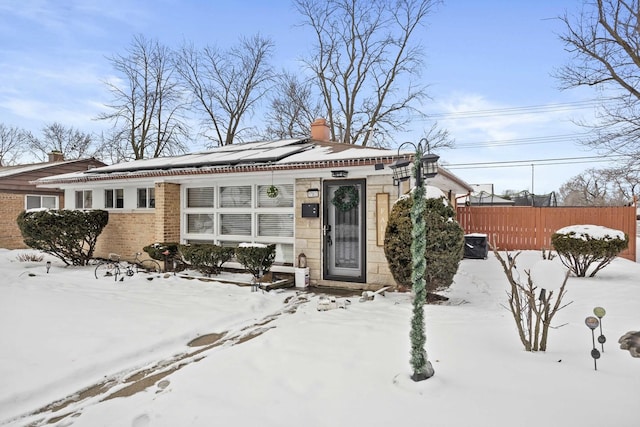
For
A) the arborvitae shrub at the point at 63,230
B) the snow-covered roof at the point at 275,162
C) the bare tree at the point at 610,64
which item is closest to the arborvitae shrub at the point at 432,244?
the snow-covered roof at the point at 275,162

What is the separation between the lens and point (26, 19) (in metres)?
10.3

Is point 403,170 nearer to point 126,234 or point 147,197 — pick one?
point 147,197

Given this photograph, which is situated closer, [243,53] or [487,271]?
[487,271]

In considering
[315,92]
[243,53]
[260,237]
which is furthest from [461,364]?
[243,53]

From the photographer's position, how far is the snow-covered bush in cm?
713

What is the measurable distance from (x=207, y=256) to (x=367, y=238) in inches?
137

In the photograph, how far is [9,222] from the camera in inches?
575

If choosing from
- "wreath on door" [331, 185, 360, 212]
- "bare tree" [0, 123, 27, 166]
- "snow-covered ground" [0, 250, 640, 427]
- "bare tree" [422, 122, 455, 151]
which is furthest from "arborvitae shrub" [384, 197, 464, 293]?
"bare tree" [0, 123, 27, 166]

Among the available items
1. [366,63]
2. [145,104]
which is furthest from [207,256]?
[145,104]

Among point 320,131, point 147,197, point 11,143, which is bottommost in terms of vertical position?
point 147,197

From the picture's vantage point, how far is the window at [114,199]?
10492mm

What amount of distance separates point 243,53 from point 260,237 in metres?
20.9

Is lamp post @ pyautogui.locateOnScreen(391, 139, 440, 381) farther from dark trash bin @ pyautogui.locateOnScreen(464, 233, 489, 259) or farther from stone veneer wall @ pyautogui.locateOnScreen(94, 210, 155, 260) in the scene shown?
dark trash bin @ pyautogui.locateOnScreen(464, 233, 489, 259)

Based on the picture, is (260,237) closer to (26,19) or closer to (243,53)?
(26,19)
